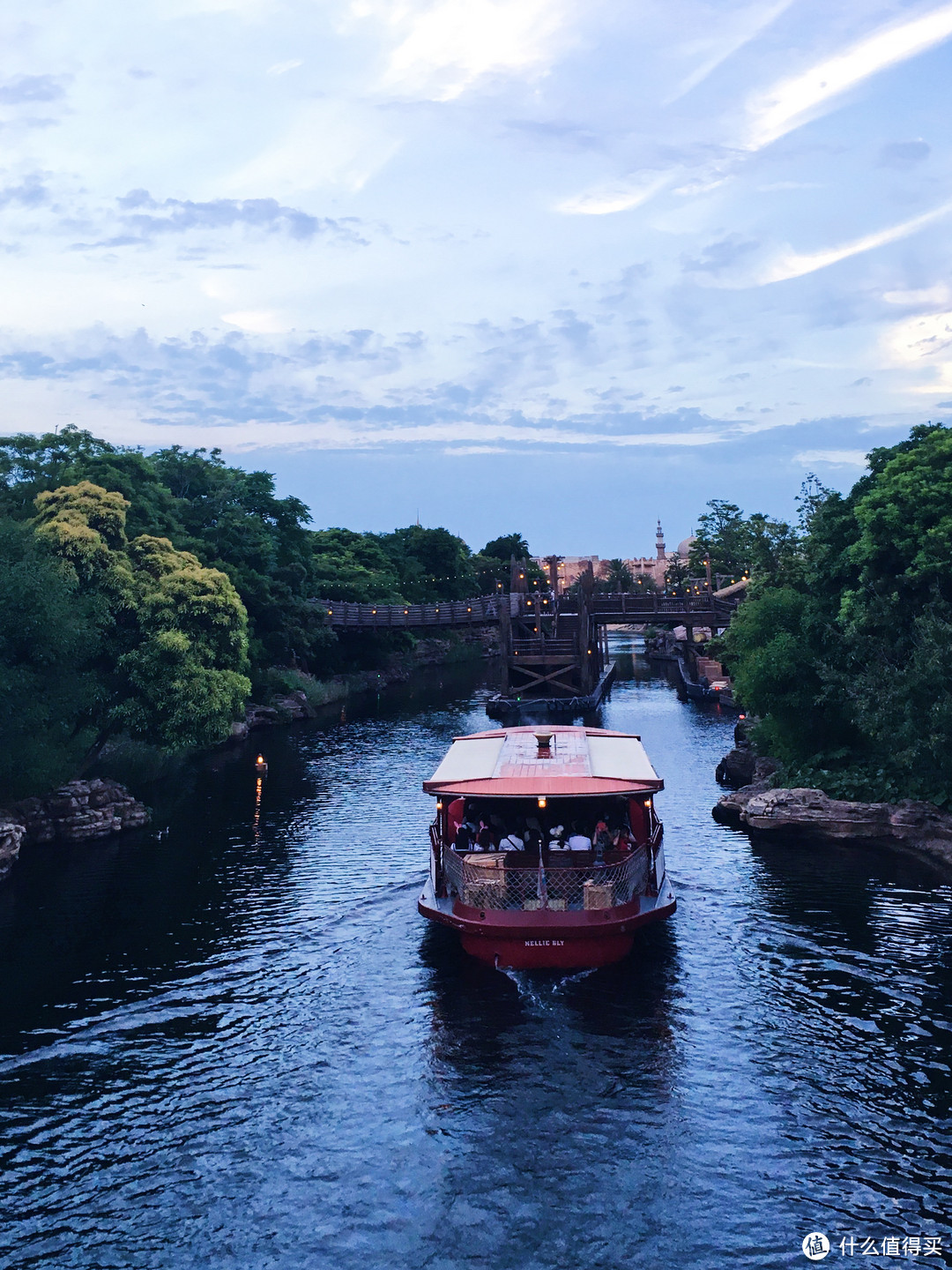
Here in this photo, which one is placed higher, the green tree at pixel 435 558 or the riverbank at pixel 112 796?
the green tree at pixel 435 558

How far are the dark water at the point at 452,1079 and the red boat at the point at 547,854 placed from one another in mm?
1080

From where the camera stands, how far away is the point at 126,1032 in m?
20.7

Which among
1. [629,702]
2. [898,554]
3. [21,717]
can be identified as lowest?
[629,702]

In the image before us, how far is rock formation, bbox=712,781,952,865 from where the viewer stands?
32438 mm

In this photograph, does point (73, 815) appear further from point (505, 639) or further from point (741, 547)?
point (741, 547)

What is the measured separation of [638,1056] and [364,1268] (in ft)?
23.2

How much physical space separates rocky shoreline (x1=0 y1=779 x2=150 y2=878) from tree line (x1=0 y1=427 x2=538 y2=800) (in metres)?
0.98

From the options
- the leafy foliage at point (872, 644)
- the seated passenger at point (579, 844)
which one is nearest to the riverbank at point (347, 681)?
the leafy foliage at point (872, 644)

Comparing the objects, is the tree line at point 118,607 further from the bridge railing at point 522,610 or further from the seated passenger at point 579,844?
the seated passenger at point 579,844

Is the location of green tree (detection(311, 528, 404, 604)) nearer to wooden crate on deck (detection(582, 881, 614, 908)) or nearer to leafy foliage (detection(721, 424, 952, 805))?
leafy foliage (detection(721, 424, 952, 805))

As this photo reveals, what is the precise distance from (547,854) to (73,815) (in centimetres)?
2082

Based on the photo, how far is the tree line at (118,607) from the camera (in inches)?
1364

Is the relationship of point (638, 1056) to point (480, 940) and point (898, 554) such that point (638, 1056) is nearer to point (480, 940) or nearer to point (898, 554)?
point (480, 940)

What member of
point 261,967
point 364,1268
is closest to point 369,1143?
point 364,1268
